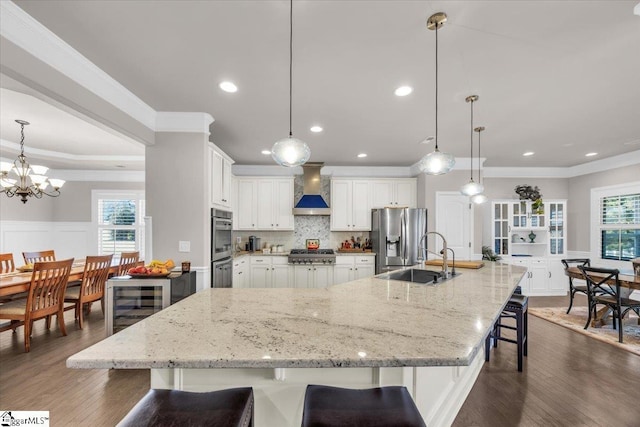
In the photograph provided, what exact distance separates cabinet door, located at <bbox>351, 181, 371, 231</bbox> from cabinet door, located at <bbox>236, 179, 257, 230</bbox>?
1.99 metres

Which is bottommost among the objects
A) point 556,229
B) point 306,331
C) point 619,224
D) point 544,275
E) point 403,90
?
point 544,275

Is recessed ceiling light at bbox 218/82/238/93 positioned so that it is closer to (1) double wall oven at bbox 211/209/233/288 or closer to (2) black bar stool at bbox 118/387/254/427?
(1) double wall oven at bbox 211/209/233/288

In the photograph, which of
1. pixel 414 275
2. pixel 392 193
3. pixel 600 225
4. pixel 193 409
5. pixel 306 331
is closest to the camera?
pixel 193 409

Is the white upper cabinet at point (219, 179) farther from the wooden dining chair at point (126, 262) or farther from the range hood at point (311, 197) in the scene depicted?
the wooden dining chair at point (126, 262)

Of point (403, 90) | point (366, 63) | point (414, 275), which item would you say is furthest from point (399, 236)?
point (366, 63)

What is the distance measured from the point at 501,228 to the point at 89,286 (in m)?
7.17

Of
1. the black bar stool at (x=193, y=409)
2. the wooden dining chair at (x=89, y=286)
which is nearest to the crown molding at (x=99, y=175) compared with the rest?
the wooden dining chair at (x=89, y=286)

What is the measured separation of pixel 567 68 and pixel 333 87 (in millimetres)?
1918

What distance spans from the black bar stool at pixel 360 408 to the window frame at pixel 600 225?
6.37 metres

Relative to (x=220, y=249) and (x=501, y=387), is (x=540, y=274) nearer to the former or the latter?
(x=501, y=387)

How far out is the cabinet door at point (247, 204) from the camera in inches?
215

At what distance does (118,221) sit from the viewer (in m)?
6.09

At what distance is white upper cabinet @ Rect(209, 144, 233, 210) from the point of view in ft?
11.2

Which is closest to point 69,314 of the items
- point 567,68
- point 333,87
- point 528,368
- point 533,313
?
point 333,87
